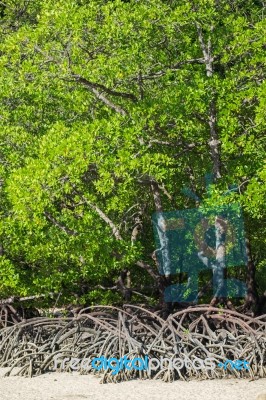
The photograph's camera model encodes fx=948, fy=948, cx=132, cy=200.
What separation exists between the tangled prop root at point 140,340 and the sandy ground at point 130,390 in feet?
0.88

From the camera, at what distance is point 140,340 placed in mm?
14734

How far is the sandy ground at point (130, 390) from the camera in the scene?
12.5 meters

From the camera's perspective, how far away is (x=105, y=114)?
1691 cm

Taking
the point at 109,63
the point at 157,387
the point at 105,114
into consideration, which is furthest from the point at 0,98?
the point at 157,387

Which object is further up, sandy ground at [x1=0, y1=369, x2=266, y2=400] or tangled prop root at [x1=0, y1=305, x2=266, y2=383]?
tangled prop root at [x1=0, y1=305, x2=266, y2=383]

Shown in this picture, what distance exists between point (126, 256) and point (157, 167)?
1710 millimetres

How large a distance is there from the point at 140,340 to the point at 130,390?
1843 millimetres

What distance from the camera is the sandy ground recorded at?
12508mm

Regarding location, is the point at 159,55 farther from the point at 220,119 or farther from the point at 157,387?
the point at 157,387

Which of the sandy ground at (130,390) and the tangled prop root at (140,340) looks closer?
the sandy ground at (130,390)

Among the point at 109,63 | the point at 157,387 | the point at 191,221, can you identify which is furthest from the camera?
the point at 191,221

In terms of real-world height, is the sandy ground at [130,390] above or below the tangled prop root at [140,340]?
below

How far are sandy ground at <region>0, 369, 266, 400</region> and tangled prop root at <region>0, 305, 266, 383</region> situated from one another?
0.27 m

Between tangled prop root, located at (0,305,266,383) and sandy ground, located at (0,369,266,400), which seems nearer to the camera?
sandy ground, located at (0,369,266,400)
